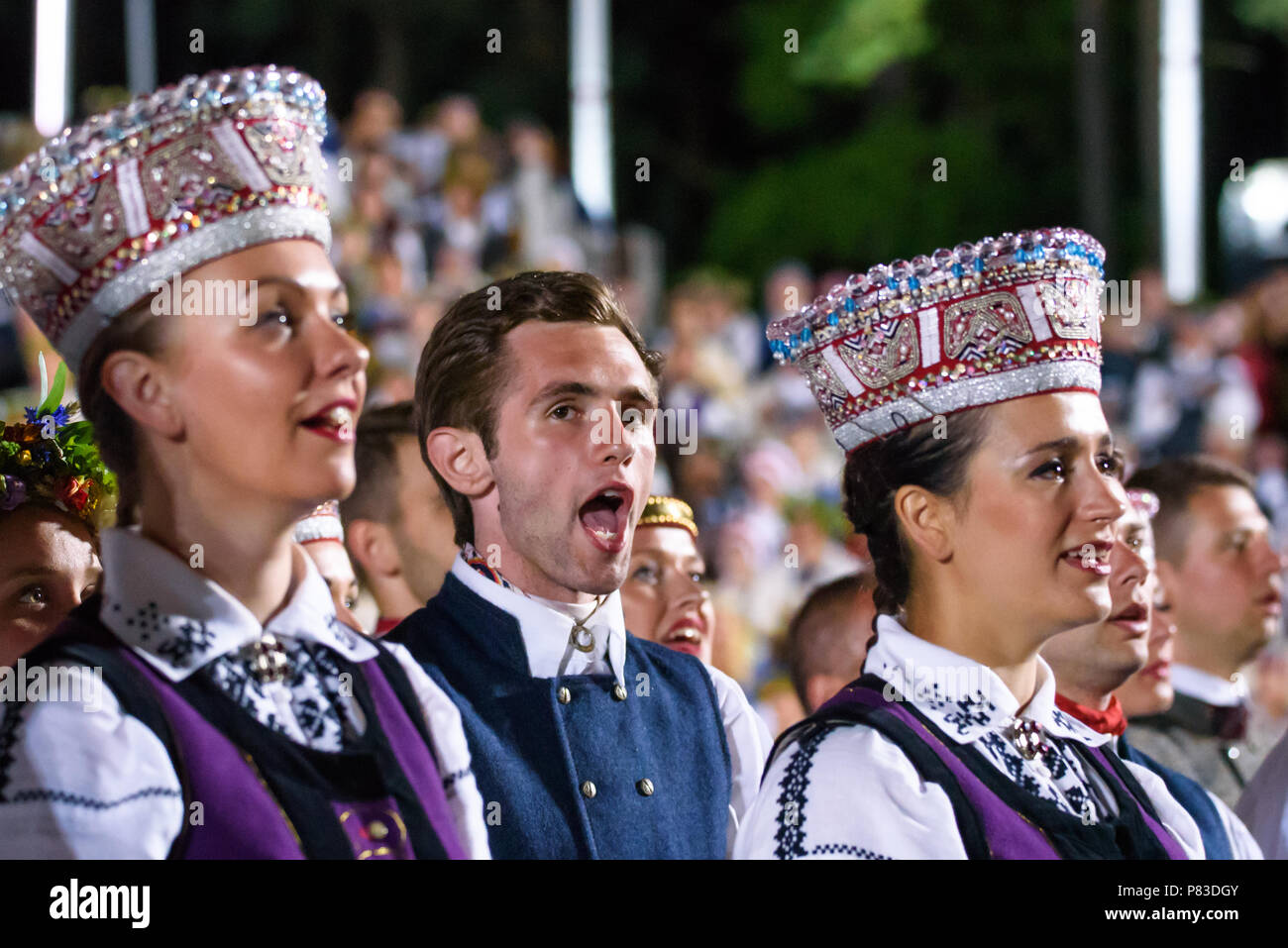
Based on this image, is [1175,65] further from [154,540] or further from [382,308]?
[154,540]

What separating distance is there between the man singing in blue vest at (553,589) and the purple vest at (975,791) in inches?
9.4

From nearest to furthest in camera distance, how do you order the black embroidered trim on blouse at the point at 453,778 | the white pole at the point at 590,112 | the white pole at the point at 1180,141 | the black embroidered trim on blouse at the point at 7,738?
1. the black embroidered trim on blouse at the point at 7,738
2. the black embroidered trim on blouse at the point at 453,778
3. the white pole at the point at 1180,141
4. the white pole at the point at 590,112

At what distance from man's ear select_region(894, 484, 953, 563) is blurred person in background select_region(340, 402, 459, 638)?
3.02 ft

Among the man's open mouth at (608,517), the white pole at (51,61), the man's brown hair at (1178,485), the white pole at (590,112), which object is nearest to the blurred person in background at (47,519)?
the man's open mouth at (608,517)

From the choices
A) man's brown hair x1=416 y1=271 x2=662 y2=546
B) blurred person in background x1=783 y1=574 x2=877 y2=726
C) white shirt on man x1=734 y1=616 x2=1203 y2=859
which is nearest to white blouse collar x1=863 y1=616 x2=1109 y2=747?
white shirt on man x1=734 y1=616 x2=1203 y2=859

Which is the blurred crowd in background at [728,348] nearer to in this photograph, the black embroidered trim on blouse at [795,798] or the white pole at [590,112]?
the white pole at [590,112]

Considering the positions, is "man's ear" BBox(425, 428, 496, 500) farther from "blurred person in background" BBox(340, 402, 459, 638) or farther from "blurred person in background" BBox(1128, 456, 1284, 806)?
"blurred person in background" BBox(1128, 456, 1284, 806)

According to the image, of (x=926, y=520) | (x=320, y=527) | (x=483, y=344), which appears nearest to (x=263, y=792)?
(x=483, y=344)

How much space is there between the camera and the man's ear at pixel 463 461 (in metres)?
2.49

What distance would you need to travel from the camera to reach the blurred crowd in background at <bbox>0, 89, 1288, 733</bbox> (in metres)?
7.21

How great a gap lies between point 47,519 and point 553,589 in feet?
2.46
